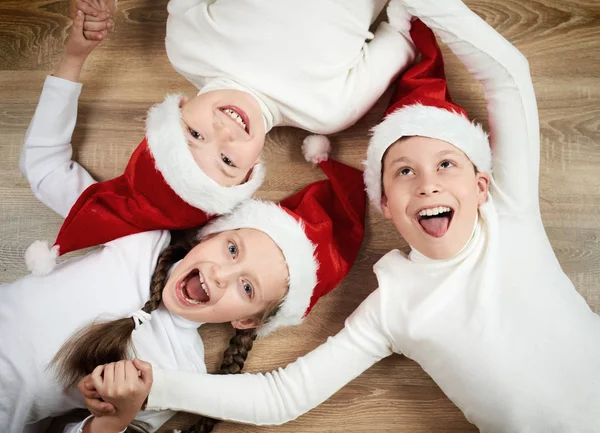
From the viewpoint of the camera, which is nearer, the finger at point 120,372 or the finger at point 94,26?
the finger at point 120,372

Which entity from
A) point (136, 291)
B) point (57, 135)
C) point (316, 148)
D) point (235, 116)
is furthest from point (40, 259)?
point (316, 148)

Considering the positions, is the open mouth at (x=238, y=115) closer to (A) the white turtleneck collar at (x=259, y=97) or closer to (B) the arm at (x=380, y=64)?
(A) the white turtleneck collar at (x=259, y=97)

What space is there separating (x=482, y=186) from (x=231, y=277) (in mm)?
557

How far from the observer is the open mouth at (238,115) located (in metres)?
1.20

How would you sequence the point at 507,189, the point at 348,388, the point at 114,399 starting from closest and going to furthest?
1. the point at 114,399
2. the point at 507,189
3. the point at 348,388

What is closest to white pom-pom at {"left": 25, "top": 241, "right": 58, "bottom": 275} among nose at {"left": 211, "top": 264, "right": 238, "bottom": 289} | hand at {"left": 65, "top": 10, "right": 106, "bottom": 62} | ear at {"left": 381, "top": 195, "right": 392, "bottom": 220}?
nose at {"left": 211, "top": 264, "right": 238, "bottom": 289}

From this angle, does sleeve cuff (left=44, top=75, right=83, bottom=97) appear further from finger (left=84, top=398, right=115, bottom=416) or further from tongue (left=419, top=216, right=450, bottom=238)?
tongue (left=419, top=216, right=450, bottom=238)

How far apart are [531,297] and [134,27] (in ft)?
3.76

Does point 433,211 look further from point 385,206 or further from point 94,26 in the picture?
point 94,26

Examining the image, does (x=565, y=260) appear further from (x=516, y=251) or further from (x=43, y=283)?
(x=43, y=283)

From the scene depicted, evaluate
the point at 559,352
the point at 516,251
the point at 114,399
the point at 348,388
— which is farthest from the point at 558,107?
the point at 114,399

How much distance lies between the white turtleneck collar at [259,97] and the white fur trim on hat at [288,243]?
8.2 inches

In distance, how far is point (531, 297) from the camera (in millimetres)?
1138

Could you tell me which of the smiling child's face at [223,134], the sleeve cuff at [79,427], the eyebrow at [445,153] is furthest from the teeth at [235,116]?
the sleeve cuff at [79,427]
